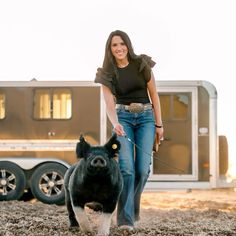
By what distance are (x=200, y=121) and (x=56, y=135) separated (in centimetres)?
257

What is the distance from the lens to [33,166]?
1009cm

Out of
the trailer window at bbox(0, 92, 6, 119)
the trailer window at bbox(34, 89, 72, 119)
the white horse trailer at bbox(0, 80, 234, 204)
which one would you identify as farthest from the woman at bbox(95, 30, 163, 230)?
the trailer window at bbox(0, 92, 6, 119)

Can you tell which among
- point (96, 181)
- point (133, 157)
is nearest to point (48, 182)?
point (133, 157)

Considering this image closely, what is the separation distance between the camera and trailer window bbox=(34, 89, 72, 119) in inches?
403

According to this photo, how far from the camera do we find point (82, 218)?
457cm

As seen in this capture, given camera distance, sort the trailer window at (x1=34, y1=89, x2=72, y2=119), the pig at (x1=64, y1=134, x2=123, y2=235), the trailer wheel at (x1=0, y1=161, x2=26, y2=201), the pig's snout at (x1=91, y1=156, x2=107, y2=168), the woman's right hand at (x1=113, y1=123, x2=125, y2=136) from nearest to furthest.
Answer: the pig's snout at (x1=91, y1=156, x2=107, y2=168), the pig at (x1=64, y1=134, x2=123, y2=235), the woman's right hand at (x1=113, y1=123, x2=125, y2=136), the trailer wheel at (x1=0, y1=161, x2=26, y2=201), the trailer window at (x1=34, y1=89, x2=72, y2=119)

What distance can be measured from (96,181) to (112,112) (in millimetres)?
809

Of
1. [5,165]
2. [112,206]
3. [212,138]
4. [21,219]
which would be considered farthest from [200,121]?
[112,206]

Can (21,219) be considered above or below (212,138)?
below

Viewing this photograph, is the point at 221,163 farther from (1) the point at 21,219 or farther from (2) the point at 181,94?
(1) the point at 21,219

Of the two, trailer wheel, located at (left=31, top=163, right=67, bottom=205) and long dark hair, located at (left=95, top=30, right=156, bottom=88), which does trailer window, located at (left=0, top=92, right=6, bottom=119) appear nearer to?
trailer wheel, located at (left=31, top=163, right=67, bottom=205)

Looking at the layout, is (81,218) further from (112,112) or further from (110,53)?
(110,53)

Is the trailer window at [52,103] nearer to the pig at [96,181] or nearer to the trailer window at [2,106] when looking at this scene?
the trailer window at [2,106]

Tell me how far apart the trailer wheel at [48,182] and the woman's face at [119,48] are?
535 cm
